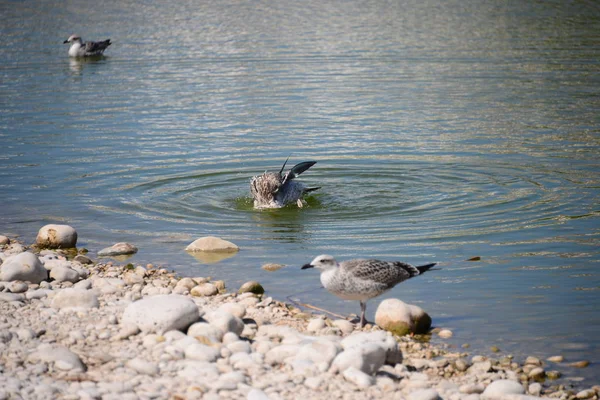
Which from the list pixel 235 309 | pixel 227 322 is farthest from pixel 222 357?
pixel 235 309

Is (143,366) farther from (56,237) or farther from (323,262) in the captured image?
(56,237)

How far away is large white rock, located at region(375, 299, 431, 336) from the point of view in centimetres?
980

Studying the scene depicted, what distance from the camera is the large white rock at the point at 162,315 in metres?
9.01

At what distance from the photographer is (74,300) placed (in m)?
9.96

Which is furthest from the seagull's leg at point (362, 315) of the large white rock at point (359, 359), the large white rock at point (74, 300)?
the large white rock at point (74, 300)

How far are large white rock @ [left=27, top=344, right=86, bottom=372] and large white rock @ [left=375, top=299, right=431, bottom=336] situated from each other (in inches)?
143

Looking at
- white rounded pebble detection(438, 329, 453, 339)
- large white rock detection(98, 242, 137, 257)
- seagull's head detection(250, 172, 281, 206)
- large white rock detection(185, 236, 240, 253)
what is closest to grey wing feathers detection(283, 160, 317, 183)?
seagull's head detection(250, 172, 281, 206)

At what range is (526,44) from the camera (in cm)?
3619

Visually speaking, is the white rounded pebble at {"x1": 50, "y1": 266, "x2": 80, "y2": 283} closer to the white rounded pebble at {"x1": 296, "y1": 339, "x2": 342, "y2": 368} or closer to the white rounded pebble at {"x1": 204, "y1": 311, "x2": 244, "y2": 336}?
the white rounded pebble at {"x1": 204, "y1": 311, "x2": 244, "y2": 336}

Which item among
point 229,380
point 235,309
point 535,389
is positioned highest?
point 235,309

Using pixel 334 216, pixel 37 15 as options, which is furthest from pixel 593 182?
pixel 37 15

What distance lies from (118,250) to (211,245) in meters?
1.50

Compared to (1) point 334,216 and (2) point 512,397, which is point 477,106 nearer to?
(1) point 334,216

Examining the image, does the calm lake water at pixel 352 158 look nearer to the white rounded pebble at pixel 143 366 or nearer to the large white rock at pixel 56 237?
→ the large white rock at pixel 56 237
